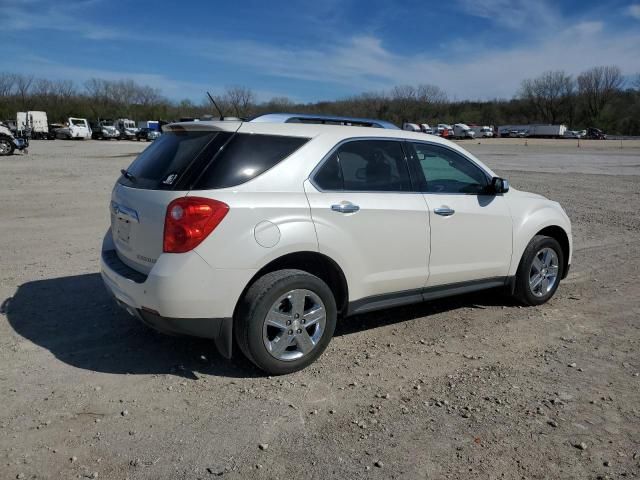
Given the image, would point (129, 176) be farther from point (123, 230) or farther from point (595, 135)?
point (595, 135)

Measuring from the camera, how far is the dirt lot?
9.57ft

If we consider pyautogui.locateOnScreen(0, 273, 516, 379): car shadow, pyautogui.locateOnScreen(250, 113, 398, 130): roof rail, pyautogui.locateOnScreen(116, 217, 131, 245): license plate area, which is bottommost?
pyautogui.locateOnScreen(0, 273, 516, 379): car shadow

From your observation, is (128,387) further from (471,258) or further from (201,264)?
(471,258)

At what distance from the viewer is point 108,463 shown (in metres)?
2.86

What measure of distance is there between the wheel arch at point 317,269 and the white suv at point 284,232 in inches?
0.4

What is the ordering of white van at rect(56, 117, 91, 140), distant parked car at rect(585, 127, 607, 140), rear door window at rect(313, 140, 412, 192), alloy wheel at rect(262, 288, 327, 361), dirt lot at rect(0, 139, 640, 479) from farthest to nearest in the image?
distant parked car at rect(585, 127, 607, 140), white van at rect(56, 117, 91, 140), rear door window at rect(313, 140, 412, 192), alloy wheel at rect(262, 288, 327, 361), dirt lot at rect(0, 139, 640, 479)

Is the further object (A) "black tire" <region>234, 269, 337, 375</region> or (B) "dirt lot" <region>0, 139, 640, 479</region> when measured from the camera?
(A) "black tire" <region>234, 269, 337, 375</region>

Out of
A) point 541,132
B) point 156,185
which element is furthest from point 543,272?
point 541,132

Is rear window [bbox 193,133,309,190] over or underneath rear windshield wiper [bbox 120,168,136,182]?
over

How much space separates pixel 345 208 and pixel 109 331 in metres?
2.28

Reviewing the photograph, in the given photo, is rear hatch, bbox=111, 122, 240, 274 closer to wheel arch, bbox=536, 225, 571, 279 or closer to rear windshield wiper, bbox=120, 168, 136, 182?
rear windshield wiper, bbox=120, 168, 136, 182

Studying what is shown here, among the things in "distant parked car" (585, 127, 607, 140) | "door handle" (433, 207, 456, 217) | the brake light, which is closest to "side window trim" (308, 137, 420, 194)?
"door handle" (433, 207, 456, 217)

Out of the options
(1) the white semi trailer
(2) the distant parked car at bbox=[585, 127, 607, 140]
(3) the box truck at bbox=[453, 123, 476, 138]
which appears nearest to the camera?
(3) the box truck at bbox=[453, 123, 476, 138]

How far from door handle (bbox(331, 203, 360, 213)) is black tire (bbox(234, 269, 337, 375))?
52cm
